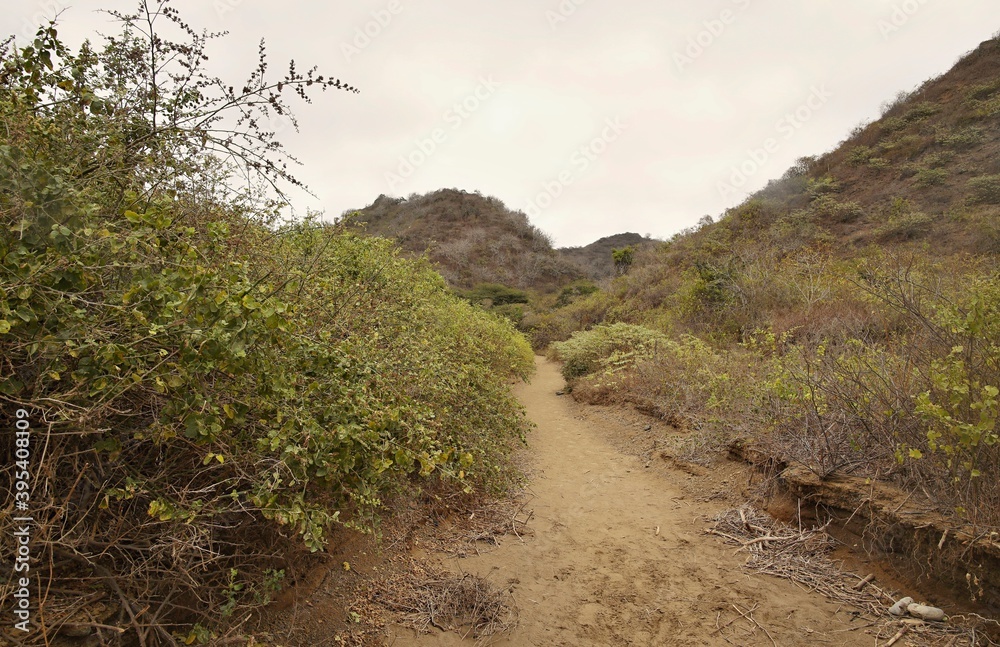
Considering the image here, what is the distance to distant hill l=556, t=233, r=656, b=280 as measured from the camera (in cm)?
4991

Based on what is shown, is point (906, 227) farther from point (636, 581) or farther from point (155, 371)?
point (155, 371)

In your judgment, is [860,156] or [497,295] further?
[497,295]

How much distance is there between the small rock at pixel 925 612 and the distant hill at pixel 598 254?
44.0 metres

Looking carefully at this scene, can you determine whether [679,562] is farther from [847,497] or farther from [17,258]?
[17,258]

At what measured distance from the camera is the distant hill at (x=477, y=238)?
43.1 metres

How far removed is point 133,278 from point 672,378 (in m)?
8.14

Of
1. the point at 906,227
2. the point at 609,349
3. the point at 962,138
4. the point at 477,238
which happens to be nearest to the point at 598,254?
the point at 477,238

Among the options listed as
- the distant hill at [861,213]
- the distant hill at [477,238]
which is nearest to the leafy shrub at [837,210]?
the distant hill at [861,213]

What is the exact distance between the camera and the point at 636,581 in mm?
3744

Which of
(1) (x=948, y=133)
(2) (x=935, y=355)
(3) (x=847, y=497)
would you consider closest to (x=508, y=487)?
(3) (x=847, y=497)

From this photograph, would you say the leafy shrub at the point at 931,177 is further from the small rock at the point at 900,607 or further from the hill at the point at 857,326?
the small rock at the point at 900,607

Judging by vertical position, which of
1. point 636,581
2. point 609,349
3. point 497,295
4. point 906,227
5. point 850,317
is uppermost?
point 497,295

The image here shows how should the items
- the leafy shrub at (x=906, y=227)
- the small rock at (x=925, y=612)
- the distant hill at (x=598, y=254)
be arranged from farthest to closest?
the distant hill at (x=598, y=254), the leafy shrub at (x=906, y=227), the small rock at (x=925, y=612)

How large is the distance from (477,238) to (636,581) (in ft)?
152
